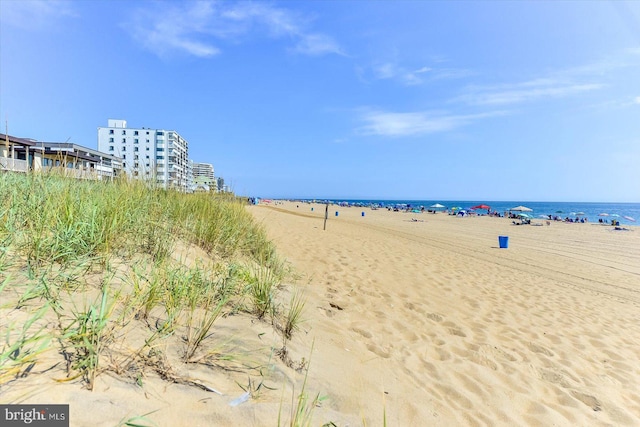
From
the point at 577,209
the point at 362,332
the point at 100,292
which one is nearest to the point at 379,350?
the point at 362,332

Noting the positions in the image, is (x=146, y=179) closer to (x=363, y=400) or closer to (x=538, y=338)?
(x=363, y=400)

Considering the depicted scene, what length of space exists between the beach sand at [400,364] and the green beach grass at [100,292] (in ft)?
0.12

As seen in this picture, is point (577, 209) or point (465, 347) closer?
point (465, 347)

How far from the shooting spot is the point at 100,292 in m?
2.03

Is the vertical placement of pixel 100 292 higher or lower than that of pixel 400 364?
higher

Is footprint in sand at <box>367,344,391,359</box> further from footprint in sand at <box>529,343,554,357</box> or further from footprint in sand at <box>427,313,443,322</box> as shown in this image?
footprint in sand at <box>529,343,554,357</box>

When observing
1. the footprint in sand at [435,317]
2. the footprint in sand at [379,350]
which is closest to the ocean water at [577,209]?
the footprint in sand at [435,317]

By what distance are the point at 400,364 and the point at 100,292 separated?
254 centimetres

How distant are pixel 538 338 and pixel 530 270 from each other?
583 centimetres

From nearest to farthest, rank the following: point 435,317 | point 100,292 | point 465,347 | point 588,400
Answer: point 100,292, point 588,400, point 465,347, point 435,317

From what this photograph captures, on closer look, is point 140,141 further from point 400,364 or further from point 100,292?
point 400,364

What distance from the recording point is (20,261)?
6.67 ft

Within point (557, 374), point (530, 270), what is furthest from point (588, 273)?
point (557, 374)

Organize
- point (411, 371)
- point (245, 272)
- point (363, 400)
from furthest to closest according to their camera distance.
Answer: point (245, 272) → point (411, 371) → point (363, 400)
